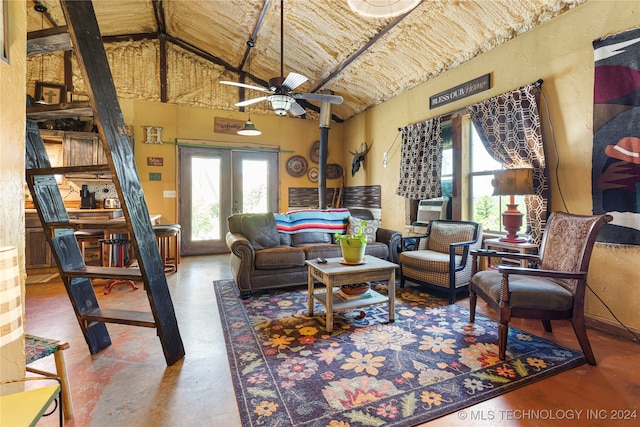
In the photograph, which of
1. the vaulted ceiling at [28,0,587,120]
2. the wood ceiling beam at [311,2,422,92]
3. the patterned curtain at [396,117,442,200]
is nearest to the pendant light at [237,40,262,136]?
the vaulted ceiling at [28,0,587,120]

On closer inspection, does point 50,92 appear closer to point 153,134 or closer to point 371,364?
point 153,134

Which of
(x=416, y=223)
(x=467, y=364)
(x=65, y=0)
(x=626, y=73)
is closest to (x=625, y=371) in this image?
(x=467, y=364)

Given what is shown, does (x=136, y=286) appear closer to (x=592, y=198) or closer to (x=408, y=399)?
(x=408, y=399)

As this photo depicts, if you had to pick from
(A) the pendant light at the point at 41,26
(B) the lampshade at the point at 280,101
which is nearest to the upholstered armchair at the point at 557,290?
(B) the lampshade at the point at 280,101

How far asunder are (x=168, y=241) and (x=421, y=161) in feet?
13.8

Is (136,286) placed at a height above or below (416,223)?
below

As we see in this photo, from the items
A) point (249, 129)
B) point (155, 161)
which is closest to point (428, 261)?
point (249, 129)

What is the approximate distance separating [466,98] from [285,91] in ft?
7.72

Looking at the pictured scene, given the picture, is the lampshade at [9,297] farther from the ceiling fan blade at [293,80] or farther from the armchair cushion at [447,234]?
the armchair cushion at [447,234]

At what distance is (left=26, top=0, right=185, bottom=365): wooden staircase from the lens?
1.68 m

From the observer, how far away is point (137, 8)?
488 cm

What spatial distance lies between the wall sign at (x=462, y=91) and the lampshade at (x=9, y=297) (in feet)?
14.4

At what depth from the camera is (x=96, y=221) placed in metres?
1.76

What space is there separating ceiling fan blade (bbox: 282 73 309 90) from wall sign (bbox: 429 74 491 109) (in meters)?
2.15
